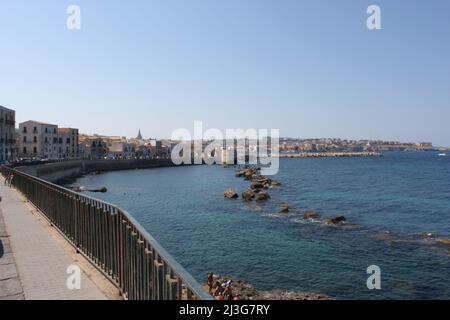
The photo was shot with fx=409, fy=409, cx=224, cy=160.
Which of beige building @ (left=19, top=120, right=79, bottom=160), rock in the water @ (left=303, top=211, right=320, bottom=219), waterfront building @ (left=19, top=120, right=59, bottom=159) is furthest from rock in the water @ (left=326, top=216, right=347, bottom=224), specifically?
waterfront building @ (left=19, top=120, right=59, bottom=159)

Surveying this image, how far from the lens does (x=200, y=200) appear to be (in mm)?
52500

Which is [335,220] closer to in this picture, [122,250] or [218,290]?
[218,290]

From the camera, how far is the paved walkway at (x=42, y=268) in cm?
730

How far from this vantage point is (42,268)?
8.84 metres

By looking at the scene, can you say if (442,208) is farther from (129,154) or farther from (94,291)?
(129,154)

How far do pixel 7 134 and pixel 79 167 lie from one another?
21989 millimetres

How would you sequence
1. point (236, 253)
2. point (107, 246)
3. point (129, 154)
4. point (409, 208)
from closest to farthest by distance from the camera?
point (107, 246)
point (236, 253)
point (409, 208)
point (129, 154)

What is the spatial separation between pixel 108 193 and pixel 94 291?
55676 millimetres

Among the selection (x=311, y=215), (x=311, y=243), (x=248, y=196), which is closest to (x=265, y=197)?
(x=248, y=196)

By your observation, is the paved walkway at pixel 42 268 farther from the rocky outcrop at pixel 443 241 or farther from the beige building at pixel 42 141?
the beige building at pixel 42 141

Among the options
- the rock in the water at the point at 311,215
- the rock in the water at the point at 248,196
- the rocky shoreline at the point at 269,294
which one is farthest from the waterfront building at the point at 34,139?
the rocky shoreline at the point at 269,294

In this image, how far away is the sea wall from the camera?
61734mm
